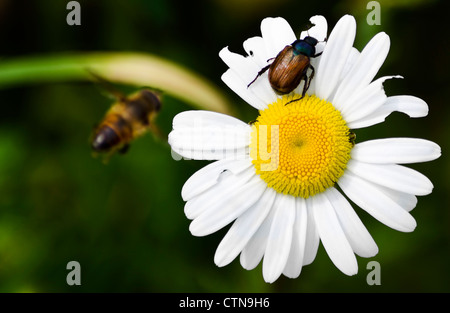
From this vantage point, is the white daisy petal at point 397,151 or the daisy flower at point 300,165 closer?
the white daisy petal at point 397,151

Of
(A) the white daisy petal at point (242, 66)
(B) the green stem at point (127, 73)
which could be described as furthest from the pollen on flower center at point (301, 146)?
(B) the green stem at point (127, 73)

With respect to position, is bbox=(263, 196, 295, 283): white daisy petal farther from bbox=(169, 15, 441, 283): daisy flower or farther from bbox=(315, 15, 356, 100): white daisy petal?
bbox=(315, 15, 356, 100): white daisy petal

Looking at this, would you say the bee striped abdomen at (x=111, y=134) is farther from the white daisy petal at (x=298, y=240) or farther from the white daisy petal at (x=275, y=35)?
the white daisy petal at (x=298, y=240)

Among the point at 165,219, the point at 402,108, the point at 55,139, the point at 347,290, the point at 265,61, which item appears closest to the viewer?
the point at 402,108

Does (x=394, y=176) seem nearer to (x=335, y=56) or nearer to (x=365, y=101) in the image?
(x=365, y=101)

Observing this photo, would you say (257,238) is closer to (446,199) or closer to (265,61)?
(265,61)

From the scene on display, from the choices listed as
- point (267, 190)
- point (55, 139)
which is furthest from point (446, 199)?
point (55, 139)
